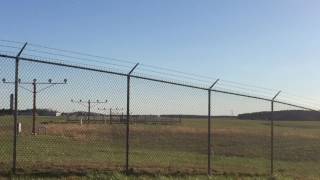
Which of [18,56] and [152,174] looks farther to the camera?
[152,174]

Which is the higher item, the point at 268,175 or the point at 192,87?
the point at 192,87

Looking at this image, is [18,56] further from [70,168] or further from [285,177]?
[285,177]

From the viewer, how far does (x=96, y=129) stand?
4009 centimetres

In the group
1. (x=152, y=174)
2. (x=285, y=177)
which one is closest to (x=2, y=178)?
(x=152, y=174)

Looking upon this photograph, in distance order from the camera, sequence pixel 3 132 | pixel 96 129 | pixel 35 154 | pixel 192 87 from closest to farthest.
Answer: pixel 192 87 < pixel 35 154 < pixel 3 132 < pixel 96 129

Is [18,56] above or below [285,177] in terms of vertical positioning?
above

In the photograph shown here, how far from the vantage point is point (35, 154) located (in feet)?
63.8

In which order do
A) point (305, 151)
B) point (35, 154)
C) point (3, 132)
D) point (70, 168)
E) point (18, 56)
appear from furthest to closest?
point (305, 151)
point (3, 132)
point (35, 154)
point (70, 168)
point (18, 56)

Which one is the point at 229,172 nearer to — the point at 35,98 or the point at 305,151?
the point at 35,98

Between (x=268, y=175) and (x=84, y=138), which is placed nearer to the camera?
(x=268, y=175)

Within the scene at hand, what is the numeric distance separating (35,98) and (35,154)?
19.9 feet

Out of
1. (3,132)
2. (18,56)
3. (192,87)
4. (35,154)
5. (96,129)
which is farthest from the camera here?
(96,129)

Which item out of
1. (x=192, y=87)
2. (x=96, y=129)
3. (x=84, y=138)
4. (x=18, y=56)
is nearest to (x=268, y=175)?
(x=192, y=87)

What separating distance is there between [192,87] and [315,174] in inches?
251
